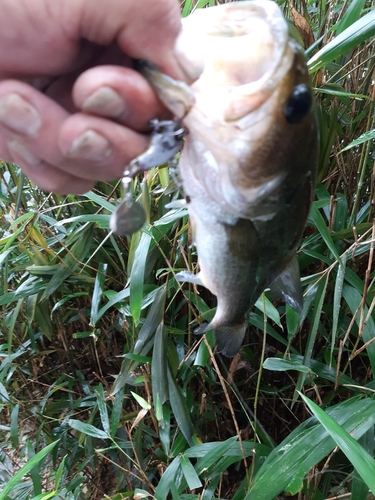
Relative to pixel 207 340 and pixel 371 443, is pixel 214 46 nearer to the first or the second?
pixel 207 340

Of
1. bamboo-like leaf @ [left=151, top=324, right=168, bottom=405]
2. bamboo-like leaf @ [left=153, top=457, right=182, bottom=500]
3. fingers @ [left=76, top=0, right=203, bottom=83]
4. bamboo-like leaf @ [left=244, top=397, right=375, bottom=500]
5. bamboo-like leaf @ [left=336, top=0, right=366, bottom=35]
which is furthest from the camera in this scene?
bamboo-like leaf @ [left=151, top=324, right=168, bottom=405]

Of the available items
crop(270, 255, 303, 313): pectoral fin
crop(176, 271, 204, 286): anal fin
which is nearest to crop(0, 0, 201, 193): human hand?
crop(176, 271, 204, 286): anal fin

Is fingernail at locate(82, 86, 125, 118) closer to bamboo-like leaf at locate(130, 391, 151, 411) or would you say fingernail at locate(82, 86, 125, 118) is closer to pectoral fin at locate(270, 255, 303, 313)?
pectoral fin at locate(270, 255, 303, 313)

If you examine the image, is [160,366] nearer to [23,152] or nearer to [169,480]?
[169,480]

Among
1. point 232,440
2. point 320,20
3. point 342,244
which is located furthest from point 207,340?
point 320,20

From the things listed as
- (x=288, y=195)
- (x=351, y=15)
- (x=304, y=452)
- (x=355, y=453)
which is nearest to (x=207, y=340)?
(x=304, y=452)

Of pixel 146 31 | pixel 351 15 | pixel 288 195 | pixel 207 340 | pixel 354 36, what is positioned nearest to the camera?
pixel 146 31
